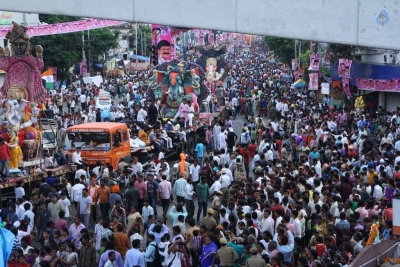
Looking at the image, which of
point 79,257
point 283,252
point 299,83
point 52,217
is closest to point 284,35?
point 283,252

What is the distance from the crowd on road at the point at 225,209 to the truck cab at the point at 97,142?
676mm

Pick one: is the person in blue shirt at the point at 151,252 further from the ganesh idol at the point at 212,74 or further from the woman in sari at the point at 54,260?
the ganesh idol at the point at 212,74

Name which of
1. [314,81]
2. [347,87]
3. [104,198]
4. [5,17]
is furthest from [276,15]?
[5,17]

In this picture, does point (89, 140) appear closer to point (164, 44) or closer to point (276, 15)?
point (276, 15)

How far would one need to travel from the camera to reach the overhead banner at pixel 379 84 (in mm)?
31983

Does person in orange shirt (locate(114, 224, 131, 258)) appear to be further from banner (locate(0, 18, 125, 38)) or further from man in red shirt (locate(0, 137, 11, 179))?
banner (locate(0, 18, 125, 38))

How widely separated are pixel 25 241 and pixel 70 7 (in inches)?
154

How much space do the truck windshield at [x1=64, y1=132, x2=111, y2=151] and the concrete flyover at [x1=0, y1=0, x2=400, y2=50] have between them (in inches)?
331

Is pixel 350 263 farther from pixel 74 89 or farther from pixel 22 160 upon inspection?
pixel 74 89

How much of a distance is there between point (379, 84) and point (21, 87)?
16737 mm

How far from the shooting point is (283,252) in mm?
12609

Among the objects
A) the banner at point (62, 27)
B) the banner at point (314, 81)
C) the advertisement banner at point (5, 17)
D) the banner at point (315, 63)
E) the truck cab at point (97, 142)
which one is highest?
the advertisement banner at point (5, 17)

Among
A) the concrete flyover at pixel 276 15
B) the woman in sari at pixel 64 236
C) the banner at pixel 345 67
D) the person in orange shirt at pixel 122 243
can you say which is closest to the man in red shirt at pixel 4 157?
the woman in sari at pixel 64 236

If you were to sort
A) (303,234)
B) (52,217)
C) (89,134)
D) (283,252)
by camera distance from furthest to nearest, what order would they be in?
(89,134), (52,217), (303,234), (283,252)
